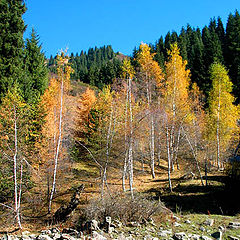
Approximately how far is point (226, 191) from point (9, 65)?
60.2ft

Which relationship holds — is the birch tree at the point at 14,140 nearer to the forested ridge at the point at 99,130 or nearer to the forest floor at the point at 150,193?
the forested ridge at the point at 99,130

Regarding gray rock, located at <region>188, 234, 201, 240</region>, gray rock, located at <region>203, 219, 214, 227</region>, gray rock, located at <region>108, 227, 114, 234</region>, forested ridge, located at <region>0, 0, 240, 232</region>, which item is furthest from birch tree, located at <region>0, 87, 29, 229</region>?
gray rock, located at <region>203, 219, 214, 227</region>

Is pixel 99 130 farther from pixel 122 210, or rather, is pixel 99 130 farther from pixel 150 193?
pixel 122 210

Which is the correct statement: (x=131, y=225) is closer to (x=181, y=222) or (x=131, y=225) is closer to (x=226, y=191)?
(x=181, y=222)

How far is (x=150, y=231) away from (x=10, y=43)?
19283 mm

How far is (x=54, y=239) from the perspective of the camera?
477cm

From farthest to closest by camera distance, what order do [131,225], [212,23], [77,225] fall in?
1. [212,23]
2. [77,225]
3. [131,225]

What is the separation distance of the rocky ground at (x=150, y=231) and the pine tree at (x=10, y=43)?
47.9ft

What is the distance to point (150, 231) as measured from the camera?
18.7 feet

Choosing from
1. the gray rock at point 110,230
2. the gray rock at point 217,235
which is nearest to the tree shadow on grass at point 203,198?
the gray rock at point 217,235

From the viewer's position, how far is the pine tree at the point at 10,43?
56.6ft

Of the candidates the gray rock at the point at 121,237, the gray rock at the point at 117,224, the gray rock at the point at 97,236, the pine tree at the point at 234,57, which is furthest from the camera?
the pine tree at the point at 234,57

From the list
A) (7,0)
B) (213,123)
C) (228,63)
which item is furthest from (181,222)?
(228,63)

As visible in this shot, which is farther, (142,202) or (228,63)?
(228,63)
